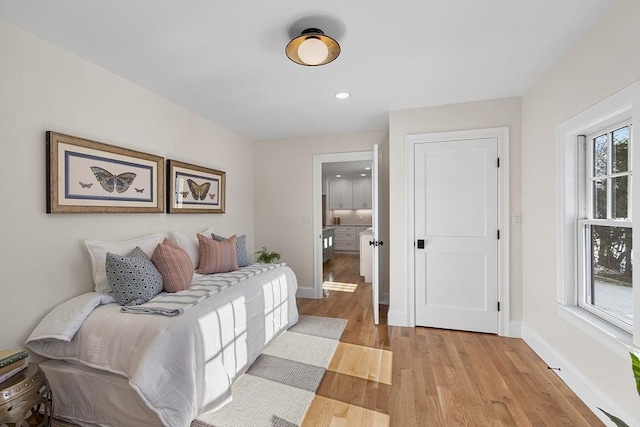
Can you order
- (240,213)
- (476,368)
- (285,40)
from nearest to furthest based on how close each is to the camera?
(285,40)
(476,368)
(240,213)

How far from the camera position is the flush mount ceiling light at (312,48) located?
1745 millimetres

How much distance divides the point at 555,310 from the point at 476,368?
79 cm

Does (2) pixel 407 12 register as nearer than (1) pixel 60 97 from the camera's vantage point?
Yes

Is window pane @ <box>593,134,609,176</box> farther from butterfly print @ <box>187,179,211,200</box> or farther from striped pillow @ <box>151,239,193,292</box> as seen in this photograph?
butterfly print @ <box>187,179,211,200</box>

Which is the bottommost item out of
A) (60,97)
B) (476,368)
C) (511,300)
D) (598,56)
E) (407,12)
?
(476,368)

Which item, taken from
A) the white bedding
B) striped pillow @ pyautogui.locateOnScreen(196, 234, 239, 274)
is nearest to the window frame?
the white bedding

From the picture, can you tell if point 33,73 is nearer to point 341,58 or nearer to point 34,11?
point 34,11

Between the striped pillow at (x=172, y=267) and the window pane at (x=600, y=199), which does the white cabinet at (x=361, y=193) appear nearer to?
the window pane at (x=600, y=199)

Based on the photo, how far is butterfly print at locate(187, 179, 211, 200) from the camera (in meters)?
3.18

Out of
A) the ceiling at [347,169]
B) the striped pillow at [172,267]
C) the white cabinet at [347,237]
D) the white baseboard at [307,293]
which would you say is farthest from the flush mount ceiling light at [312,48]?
the white cabinet at [347,237]

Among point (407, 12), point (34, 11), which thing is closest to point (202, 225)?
point (34, 11)

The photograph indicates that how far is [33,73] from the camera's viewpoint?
6.03ft

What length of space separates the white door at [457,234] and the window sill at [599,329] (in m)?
0.87

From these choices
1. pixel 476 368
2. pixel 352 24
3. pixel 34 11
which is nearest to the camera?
pixel 34 11
